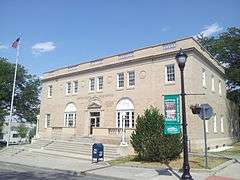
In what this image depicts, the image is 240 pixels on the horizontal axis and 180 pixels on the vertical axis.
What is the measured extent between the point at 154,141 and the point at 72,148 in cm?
1060

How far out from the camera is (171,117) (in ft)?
44.8

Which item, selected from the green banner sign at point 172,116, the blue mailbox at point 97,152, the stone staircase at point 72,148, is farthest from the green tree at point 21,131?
the green banner sign at point 172,116

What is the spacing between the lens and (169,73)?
1069 inches

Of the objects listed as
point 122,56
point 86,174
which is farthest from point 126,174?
point 122,56

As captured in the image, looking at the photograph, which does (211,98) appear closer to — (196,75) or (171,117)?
(196,75)

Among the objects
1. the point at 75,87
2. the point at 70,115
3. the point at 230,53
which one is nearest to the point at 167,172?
the point at 70,115

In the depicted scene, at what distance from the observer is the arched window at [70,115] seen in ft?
112

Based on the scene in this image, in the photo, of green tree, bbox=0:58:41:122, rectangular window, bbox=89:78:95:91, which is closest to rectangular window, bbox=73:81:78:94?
rectangular window, bbox=89:78:95:91

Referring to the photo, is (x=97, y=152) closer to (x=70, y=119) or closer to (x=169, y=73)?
(x=169, y=73)

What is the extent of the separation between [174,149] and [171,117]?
5414mm

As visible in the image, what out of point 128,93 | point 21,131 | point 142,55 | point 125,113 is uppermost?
point 142,55

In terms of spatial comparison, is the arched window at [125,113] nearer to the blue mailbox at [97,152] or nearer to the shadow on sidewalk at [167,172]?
the blue mailbox at [97,152]

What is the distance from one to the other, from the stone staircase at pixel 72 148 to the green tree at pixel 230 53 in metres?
23.4

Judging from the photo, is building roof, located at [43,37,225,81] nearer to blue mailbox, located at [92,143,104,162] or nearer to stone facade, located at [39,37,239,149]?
stone facade, located at [39,37,239,149]
